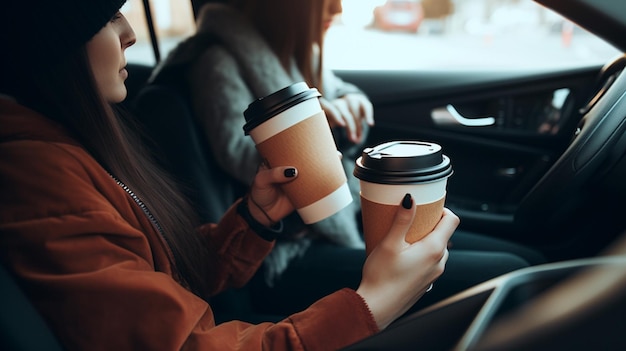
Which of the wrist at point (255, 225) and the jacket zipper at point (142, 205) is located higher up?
the jacket zipper at point (142, 205)

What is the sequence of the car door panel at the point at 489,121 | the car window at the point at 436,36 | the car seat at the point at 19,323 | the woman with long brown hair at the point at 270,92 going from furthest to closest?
the car window at the point at 436,36
the car door panel at the point at 489,121
the woman with long brown hair at the point at 270,92
the car seat at the point at 19,323

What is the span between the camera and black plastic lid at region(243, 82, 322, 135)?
941mm

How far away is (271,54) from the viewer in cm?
155

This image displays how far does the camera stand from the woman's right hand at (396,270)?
2.57 ft

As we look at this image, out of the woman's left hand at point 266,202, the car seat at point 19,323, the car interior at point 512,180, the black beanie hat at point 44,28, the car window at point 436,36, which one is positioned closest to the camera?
the car interior at point 512,180

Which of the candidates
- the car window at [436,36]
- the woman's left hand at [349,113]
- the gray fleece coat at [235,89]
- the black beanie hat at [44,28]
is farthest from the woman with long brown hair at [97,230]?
the car window at [436,36]

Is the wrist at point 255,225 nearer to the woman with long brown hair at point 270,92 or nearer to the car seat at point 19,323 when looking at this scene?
the woman with long brown hair at point 270,92

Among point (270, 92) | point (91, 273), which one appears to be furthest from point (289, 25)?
point (91, 273)

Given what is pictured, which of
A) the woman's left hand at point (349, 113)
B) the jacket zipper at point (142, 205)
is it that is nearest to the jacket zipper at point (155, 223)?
the jacket zipper at point (142, 205)

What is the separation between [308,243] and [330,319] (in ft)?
2.34

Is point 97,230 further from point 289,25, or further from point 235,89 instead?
point 289,25

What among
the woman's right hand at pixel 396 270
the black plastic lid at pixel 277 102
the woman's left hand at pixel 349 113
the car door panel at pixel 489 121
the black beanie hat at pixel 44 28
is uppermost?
the black beanie hat at pixel 44 28

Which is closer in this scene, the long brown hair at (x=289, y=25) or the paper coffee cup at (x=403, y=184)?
the paper coffee cup at (x=403, y=184)

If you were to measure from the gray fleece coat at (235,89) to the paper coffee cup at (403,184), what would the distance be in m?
0.59
